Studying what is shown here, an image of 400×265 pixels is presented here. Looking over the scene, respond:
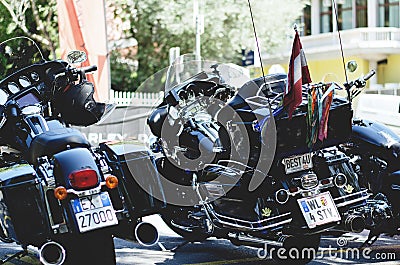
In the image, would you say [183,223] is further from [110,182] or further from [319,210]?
[110,182]

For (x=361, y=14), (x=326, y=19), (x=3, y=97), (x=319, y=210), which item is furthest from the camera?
(x=326, y=19)

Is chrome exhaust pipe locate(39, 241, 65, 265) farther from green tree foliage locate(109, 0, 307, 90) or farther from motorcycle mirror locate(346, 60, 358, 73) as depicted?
green tree foliage locate(109, 0, 307, 90)

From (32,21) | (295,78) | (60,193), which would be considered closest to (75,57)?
(60,193)

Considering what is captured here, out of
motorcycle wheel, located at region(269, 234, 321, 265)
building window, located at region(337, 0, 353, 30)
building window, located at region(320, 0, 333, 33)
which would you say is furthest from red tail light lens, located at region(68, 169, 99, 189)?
building window, located at region(320, 0, 333, 33)

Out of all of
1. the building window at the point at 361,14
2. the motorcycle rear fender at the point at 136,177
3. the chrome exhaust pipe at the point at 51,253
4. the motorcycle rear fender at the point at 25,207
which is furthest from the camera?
the building window at the point at 361,14

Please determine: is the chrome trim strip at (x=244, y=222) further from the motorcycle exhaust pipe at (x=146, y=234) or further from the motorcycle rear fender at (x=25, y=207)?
the motorcycle rear fender at (x=25, y=207)

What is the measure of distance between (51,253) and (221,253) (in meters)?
2.52

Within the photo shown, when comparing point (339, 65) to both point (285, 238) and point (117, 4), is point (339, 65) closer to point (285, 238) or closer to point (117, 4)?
point (117, 4)

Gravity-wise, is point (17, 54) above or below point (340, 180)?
above

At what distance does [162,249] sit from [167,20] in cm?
2129

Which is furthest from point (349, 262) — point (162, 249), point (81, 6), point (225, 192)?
point (81, 6)

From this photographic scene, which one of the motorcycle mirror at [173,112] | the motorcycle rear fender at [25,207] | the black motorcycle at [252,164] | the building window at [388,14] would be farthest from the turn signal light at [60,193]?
the building window at [388,14]

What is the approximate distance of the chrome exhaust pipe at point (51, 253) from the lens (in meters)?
5.43

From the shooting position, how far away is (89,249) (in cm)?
548
